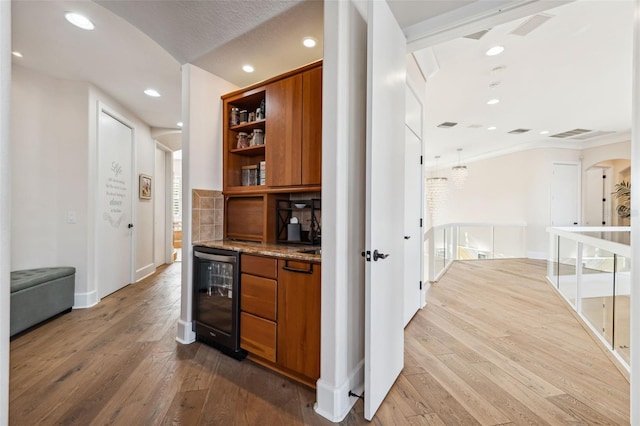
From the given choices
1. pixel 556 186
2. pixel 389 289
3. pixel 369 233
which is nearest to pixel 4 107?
pixel 369 233

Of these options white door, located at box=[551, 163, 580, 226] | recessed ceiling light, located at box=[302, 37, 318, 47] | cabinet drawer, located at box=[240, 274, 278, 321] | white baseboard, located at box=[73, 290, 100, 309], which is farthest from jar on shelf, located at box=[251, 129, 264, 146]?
white door, located at box=[551, 163, 580, 226]

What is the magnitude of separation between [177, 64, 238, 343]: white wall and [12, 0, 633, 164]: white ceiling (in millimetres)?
208

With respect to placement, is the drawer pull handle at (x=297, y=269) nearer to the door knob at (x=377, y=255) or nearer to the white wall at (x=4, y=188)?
the door knob at (x=377, y=255)

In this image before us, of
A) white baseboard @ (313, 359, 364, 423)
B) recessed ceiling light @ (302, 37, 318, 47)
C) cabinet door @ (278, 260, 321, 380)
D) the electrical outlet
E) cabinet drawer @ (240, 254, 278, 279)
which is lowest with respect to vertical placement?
white baseboard @ (313, 359, 364, 423)

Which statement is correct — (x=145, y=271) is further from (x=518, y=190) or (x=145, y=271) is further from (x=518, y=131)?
(x=518, y=190)

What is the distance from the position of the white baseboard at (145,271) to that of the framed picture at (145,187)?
47.8 inches

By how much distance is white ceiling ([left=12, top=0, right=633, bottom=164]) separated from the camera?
195 centimetres

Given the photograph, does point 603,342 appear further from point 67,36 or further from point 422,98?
point 67,36

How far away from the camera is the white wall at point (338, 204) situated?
5.26 feet

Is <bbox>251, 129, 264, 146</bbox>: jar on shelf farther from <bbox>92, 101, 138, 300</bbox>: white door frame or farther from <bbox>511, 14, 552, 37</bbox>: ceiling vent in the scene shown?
<bbox>511, 14, 552, 37</bbox>: ceiling vent

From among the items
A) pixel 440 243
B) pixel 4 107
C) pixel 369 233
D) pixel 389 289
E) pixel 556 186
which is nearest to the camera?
pixel 4 107

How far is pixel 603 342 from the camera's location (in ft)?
7.97

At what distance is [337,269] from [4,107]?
1406 mm

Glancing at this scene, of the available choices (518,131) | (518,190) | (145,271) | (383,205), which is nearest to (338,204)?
(383,205)
